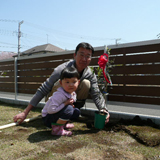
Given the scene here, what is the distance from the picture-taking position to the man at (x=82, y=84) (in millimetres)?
2270

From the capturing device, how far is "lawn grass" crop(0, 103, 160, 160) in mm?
1489

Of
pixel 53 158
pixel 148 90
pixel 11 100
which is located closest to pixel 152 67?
pixel 148 90

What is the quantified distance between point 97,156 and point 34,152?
0.58 metres

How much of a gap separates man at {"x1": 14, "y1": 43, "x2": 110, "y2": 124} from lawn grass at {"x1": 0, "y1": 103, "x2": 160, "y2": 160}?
0.79 ft

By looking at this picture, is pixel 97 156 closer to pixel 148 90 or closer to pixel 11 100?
pixel 148 90

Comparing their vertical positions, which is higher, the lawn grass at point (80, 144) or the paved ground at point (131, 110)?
the paved ground at point (131, 110)

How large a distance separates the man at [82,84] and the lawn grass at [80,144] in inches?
9.5

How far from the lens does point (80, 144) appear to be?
175 cm

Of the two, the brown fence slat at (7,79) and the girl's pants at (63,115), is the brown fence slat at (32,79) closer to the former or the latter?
the brown fence slat at (7,79)

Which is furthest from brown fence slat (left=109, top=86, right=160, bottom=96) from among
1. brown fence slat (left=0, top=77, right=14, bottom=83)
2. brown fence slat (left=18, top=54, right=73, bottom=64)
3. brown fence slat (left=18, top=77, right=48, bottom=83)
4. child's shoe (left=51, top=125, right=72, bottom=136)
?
brown fence slat (left=0, top=77, right=14, bottom=83)

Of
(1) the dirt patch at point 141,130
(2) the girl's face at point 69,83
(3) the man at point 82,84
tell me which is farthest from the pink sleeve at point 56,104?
(1) the dirt patch at point 141,130

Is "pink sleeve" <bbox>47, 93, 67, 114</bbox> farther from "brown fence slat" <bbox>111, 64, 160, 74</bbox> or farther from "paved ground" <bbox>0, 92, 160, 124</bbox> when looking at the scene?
"brown fence slat" <bbox>111, 64, 160, 74</bbox>

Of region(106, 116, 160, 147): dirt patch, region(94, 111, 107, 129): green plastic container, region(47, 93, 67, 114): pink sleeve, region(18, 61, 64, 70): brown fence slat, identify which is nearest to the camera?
region(106, 116, 160, 147): dirt patch

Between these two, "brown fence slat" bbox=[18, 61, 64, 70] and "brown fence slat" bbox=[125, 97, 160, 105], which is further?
"brown fence slat" bbox=[18, 61, 64, 70]
